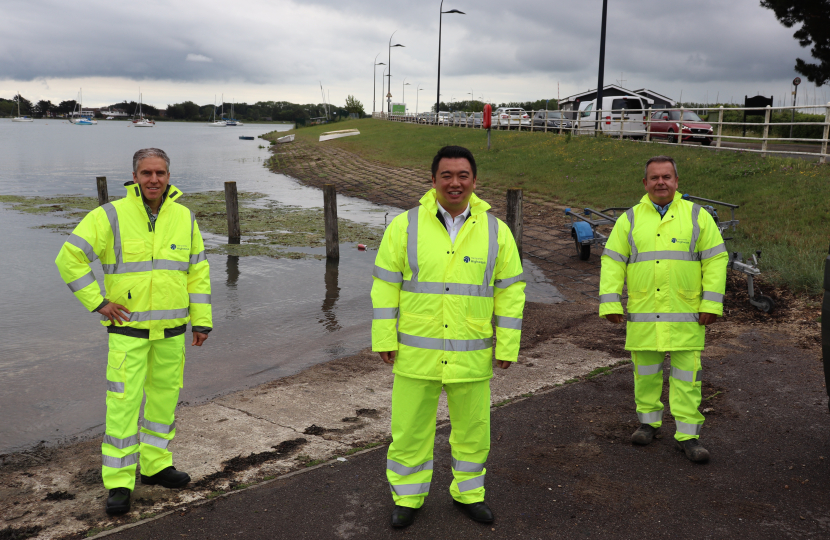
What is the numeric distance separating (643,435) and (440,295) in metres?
2.10

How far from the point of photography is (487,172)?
2469cm

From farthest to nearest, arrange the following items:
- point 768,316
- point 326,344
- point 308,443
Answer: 1. point 326,344
2. point 768,316
3. point 308,443

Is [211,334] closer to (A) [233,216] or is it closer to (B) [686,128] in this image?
(A) [233,216]

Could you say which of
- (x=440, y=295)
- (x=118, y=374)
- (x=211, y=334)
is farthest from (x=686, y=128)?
(x=118, y=374)

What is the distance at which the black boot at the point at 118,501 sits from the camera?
3900 millimetres

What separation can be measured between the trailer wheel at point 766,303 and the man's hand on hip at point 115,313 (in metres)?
7.32

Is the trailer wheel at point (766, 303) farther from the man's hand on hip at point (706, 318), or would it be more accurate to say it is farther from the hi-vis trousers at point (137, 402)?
the hi-vis trousers at point (137, 402)

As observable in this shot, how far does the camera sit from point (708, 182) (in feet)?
53.6

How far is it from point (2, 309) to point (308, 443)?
9.35 meters

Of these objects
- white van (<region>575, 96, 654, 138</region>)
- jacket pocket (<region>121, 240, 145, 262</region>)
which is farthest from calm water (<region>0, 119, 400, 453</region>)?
white van (<region>575, 96, 654, 138</region>)

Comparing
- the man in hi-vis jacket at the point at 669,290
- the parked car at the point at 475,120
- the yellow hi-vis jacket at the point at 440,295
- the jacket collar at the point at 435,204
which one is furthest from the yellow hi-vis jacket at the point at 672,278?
the parked car at the point at 475,120

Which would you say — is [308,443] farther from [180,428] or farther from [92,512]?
[92,512]

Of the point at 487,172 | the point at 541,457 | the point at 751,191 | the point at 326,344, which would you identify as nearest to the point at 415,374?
the point at 541,457

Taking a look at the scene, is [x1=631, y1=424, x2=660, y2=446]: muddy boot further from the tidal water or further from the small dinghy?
the small dinghy
